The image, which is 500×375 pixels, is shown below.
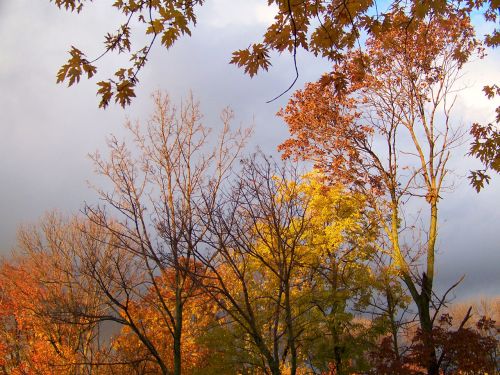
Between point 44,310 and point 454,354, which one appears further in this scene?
point 44,310

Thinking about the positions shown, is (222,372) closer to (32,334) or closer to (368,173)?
(368,173)

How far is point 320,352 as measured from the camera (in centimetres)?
1716

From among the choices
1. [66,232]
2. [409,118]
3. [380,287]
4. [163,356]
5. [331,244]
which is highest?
[66,232]

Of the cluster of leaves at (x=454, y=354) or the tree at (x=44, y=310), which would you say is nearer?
the cluster of leaves at (x=454, y=354)

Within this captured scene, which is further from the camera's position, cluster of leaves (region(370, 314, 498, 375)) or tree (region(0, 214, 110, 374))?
tree (region(0, 214, 110, 374))

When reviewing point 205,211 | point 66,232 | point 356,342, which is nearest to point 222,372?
point 356,342

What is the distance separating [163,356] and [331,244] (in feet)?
31.0

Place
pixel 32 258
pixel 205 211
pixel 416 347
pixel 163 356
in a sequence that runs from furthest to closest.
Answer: pixel 32 258, pixel 163 356, pixel 416 347, pixel 205 211

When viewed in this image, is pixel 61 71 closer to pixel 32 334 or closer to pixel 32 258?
pixel 32 258

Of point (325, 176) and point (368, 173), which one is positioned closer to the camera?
point (368, 173)

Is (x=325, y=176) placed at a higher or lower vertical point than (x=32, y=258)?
lower

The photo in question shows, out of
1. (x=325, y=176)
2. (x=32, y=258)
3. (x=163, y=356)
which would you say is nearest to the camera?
(x=325, y=176)

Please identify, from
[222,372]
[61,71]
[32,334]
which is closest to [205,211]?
[61,71]

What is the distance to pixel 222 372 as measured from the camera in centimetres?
1390
